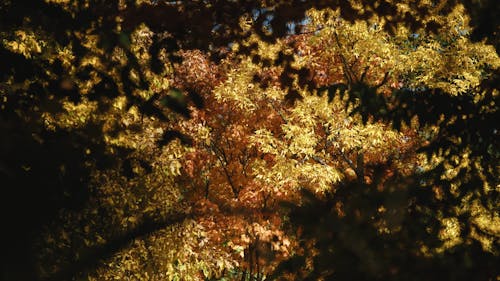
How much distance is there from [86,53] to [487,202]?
3229mm

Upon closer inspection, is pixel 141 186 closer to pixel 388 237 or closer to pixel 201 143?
pixel 201 143

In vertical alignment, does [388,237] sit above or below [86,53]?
below

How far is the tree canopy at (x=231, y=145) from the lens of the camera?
1764 millimetres

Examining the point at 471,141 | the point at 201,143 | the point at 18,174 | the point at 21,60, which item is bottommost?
the point at 18,174

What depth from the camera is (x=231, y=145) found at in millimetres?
12227

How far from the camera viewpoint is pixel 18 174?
4.91 feet

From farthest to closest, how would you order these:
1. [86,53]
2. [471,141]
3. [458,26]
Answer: [458,26], [471,141], [86,53]

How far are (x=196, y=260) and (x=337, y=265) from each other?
680 centimetres

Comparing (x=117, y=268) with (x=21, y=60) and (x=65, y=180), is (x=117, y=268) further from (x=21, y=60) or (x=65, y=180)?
(x=65, y=180)

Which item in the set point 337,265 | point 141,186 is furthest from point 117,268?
point 337,265

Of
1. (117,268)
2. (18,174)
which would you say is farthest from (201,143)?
(18,174)

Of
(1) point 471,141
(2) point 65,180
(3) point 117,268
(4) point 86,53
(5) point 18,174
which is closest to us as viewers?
(5) point 18,174

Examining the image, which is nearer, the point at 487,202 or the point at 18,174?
the point at 18,174

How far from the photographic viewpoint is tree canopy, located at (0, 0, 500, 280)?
5.79 feet
